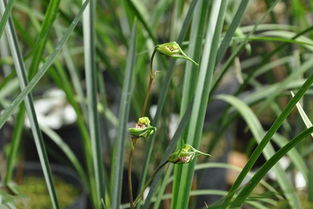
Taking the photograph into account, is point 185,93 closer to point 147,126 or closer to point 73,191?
point 147,126

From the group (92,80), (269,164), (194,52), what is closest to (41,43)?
(92,80)

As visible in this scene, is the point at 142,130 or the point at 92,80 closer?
the point at 142,130

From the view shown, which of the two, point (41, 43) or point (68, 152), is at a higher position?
point (41, 43)

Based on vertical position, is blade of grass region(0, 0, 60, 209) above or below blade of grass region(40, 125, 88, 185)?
above

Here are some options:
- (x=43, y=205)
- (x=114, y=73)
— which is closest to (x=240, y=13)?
(x=114, y=73)

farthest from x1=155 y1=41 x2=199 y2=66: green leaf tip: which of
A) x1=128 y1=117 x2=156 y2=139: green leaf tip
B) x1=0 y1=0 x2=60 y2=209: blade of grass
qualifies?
x1=0 y1=0 x2=60 y2=209: blade of grass

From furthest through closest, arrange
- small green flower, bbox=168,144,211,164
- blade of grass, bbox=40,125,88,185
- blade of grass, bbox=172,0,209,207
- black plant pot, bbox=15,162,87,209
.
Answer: black plant pot, bbox=15,162,87,209 < blade of grass, bbox=40,125,88,185 < blade of grass, bbox=172,0,209,207 < small green flower, bbox=168,144,211,164

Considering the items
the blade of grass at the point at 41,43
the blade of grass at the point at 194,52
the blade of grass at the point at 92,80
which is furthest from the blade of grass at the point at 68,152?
the blade of grass at the point at 194,52

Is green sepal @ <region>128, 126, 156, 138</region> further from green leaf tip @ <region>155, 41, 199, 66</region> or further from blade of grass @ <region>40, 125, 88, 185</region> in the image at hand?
blade of grass @ <region>40, 125, 88, 185</region>

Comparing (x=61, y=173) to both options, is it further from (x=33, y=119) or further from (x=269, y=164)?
(x=269, y=164)
